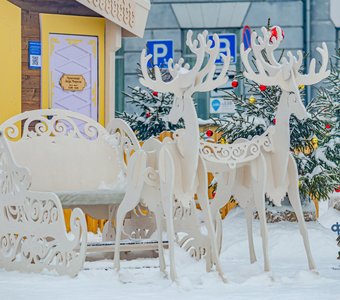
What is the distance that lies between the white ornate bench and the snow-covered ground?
21 cm

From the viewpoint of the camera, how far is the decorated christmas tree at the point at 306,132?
10.8m

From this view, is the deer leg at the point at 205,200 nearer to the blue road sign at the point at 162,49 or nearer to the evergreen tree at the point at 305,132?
the evergreen tree at the point at 305,132

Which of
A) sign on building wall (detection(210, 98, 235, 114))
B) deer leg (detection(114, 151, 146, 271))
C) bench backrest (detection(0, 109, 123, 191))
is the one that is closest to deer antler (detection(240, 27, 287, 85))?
deer leg (detection(114, 151, 146, 271))

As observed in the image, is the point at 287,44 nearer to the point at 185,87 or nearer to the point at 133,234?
the point at 133,234

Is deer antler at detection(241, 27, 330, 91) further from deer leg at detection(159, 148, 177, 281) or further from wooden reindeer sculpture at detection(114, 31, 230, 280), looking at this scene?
deer leg at detection(159, 148, 177, 281)

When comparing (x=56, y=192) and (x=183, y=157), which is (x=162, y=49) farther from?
(x=183, y=157)

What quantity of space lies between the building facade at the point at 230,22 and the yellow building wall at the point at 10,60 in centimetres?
841

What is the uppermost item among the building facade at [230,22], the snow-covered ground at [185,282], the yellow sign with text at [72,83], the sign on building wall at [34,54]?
the building facade at [230,22]

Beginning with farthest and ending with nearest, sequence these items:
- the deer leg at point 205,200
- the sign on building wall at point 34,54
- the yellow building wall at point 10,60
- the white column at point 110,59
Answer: the white column at point 110,59, the sign on building wall at point 34,54, the yellow building wall at point 10,60, the deer leg at point 205,200

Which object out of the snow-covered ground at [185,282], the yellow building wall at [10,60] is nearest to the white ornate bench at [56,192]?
the snow-covered ground at [185,282]

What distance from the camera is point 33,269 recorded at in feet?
23.2

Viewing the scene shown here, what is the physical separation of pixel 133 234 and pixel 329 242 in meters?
2.35

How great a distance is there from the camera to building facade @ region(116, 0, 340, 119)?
61.1ft

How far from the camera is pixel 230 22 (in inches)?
733
